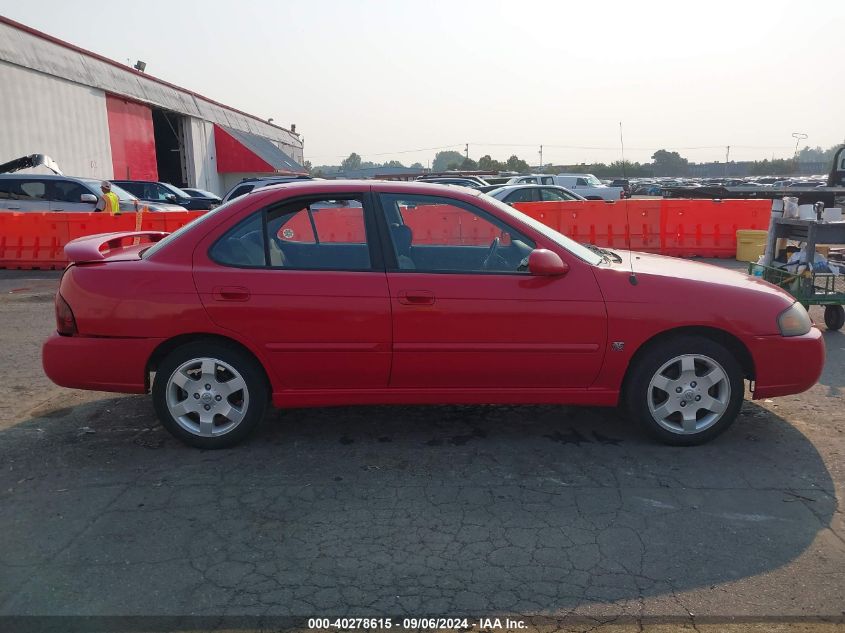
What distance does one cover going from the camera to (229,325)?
4230 mm

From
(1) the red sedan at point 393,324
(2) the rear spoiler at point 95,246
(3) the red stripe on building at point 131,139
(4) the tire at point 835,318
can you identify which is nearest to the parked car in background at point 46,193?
(2) the rear spoiler at point 95,246

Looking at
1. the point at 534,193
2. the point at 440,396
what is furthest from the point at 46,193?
the point at 440,396

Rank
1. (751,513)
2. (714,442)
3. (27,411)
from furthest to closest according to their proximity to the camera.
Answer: (27,411) < (714,442) < (751,513)

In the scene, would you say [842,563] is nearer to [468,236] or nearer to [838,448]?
[838,448]

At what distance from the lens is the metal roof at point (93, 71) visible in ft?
69.1

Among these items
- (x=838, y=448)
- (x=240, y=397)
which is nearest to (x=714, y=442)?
(x=838, y=448)

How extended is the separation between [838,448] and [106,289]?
470 centimetres

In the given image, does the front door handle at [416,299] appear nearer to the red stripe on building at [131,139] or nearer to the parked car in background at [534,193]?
the parked car in background at [534,193]

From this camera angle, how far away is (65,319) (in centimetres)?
433

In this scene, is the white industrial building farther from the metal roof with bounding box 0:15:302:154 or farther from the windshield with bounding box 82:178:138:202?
the windshield with bounding box 82:178:138:202

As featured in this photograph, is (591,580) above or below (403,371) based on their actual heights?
below

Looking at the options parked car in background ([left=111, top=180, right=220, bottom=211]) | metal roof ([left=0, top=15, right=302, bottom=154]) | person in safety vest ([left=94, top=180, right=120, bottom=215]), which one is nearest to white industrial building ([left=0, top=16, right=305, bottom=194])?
metal roof ([left=0, top=15, right=302, bottom=154])

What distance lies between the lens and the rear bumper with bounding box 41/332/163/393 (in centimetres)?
430

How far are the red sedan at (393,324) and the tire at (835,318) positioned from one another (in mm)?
3673
